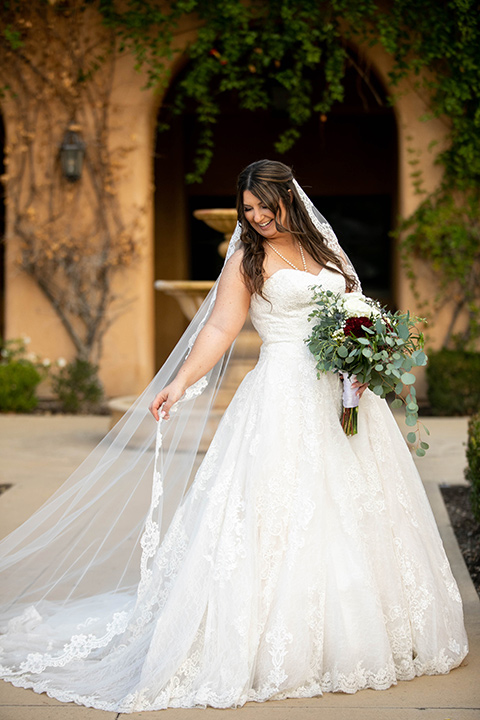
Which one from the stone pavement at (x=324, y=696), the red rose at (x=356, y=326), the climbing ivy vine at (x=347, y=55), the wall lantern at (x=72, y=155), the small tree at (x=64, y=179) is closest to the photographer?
the stone pavement at (x=324, y=696)

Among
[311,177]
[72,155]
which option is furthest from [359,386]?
[311,177]

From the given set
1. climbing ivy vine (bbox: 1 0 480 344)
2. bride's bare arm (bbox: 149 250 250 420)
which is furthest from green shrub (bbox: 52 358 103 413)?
bride's bare arm (bbox: 149 250 250 420)

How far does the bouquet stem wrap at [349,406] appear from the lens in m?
2.75

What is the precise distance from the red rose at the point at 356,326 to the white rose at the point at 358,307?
0.04 meters

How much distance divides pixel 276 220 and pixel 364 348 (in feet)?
2.01

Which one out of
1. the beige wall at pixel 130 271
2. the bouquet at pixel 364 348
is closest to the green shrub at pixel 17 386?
the beige wall at pixel 130 271

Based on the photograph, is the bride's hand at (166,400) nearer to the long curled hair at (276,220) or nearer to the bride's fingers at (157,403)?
the bride's fingers at (157,403)

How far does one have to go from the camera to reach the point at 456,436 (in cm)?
694

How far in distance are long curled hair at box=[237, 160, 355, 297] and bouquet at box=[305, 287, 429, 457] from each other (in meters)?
0.24

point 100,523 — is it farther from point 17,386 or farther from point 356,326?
point 17,386

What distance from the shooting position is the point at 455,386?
8.08 metres

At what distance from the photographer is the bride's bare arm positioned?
286 centimetres

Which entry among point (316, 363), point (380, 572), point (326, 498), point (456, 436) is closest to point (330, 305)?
point (316, 363)

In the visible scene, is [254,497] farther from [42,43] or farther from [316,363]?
[42,43]
